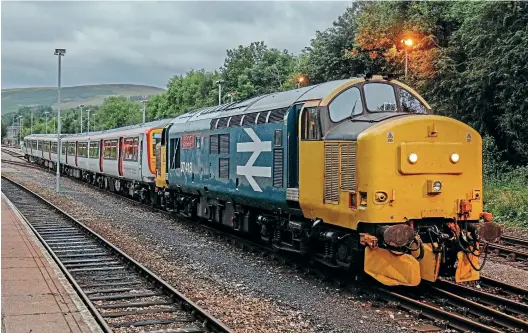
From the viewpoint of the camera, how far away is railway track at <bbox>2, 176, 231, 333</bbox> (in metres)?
8.44

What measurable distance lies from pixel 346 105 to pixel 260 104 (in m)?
3.18

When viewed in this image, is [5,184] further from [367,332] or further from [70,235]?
[367,332]

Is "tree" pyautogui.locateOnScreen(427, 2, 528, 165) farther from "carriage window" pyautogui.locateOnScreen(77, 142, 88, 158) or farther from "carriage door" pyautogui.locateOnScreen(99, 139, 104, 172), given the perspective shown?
"carriage window" pyautogui.locateOnScreen(77, 142, 88, 158)

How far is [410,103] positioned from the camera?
10.8 meters

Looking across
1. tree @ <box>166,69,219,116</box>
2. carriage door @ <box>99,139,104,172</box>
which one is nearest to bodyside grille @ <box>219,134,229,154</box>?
carriage door @ <box>99,139,104,172</box>

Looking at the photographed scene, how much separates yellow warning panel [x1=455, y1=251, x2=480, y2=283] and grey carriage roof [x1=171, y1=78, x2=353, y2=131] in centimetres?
344

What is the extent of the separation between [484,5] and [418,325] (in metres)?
20.3

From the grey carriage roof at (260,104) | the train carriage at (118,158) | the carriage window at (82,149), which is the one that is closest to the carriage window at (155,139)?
the train carriage at (118,158)

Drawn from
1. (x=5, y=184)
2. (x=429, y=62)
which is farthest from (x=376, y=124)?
(x=5, y=184)

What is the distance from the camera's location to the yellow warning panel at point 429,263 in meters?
9.27

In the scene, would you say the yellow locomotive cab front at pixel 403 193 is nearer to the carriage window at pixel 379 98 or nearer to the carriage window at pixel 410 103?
the carriage window at pixel 379 98

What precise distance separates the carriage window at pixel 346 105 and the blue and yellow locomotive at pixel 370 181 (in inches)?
0.7

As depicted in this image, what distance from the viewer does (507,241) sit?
15789mm

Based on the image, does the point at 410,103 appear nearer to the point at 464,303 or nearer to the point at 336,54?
the point at 464,303
